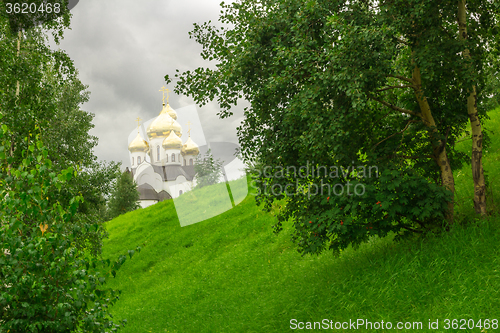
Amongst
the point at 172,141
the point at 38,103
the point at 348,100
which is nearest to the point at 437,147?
the point at 348,100

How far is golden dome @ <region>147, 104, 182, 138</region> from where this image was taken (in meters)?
59.0

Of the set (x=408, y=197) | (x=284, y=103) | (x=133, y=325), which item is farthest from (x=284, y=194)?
(x=133, y=325)

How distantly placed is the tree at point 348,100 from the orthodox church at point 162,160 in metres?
47.2

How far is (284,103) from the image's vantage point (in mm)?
8680

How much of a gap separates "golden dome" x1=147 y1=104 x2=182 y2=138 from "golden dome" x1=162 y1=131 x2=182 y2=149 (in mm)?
702

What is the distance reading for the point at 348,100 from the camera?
25.6ft

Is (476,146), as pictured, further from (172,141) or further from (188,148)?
(172,141)

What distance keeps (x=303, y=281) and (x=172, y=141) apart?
5245 cm

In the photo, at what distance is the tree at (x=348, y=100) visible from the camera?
24.1 ft

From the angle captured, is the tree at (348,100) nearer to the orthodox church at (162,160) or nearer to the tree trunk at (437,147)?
the tree trunk at (437,147)

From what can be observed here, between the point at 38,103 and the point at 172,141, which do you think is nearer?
the point at 38,103

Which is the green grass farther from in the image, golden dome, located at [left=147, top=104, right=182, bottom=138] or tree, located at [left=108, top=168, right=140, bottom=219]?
golden dome, located at [left=147, top=104, right=182, bottom=138]

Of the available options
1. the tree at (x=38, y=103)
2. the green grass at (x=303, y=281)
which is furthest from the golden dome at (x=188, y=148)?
the tree at (x=38, y=103)

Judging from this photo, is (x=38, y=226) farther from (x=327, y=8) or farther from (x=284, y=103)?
(x=327, y=8)
